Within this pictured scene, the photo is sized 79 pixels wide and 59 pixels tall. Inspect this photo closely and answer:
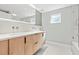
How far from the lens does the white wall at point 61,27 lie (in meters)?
3.04

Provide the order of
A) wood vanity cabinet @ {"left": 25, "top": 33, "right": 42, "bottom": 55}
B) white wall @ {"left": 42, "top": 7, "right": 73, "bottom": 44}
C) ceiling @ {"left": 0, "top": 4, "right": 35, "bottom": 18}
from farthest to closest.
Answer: white wall @ {"left": 42, "top": 7, "right": 73, "bottom": 44} → ceiling @ {"left": 0, "top": 4, "right": 35, "bottom": 18} → wood vanity cabinet @ {"left": 25, "top": 33, "right": 42, "bottom": 55}

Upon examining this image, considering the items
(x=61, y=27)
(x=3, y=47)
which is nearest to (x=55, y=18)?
(x=61, y=27)

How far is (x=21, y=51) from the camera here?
1.66 metres

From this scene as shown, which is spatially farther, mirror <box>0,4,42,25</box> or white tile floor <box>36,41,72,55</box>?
white tile floor <box>36,41,72,55</box>

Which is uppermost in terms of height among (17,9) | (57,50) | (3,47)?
(17,9)

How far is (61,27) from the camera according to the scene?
324 cm

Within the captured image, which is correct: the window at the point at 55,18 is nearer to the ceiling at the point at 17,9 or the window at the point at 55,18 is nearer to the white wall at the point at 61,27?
the white wall at the point at 61,27

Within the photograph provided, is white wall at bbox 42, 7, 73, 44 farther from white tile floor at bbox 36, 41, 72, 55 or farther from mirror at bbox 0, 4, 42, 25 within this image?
mirror at bbox 0, 4, 42, 25

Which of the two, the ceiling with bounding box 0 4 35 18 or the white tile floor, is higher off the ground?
the ceiling with bounding box 0 4 35 18

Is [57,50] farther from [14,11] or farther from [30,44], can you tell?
[14,11]

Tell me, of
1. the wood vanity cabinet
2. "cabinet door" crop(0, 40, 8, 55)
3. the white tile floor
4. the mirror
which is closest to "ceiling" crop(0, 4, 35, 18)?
the mirror

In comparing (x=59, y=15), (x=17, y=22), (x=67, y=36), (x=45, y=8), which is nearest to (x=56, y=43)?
(x=67, y=36)

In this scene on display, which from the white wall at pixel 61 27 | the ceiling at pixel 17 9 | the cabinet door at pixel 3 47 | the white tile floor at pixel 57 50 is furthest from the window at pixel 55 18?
the cabinet door at pixel 3 47

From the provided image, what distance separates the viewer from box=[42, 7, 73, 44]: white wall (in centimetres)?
304
